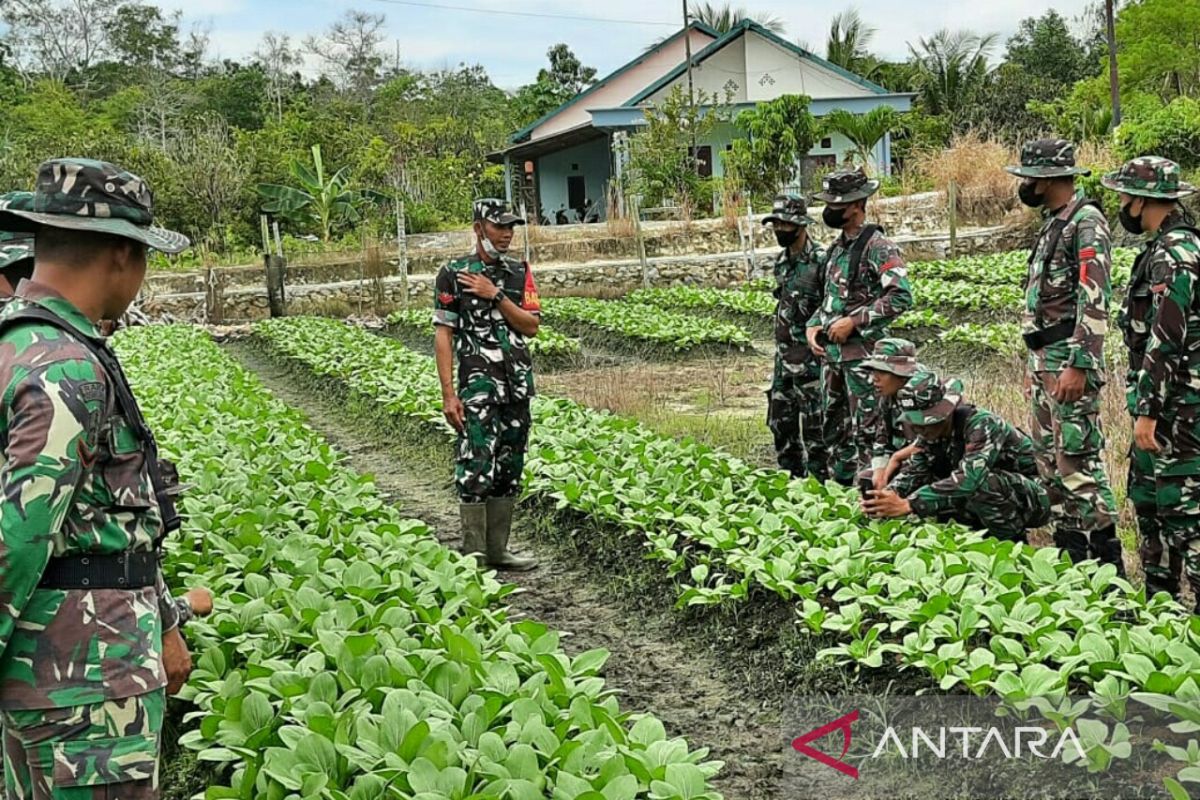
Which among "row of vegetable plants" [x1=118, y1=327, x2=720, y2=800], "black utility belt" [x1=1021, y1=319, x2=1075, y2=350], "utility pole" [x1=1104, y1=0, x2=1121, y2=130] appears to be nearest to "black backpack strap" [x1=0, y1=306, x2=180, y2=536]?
"row of vegetable plants" [x1=118, y1=327, x2=720, y2=800]

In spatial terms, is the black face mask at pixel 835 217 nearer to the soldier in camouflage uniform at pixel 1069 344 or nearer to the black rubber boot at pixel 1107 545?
the soldier in camouflage uniform at pixel 1069 344

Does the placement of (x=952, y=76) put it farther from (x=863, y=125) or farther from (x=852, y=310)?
(x=852, y=310)

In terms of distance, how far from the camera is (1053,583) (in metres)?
4.30

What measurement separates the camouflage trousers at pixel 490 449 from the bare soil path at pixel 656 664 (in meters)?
0.54

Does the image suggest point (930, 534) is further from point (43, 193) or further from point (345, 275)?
point (345, 275)

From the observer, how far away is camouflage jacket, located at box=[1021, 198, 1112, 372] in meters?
5.14

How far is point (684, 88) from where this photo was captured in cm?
3338

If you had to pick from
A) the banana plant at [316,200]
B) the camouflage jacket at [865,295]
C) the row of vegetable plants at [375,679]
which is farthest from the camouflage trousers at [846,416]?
the banana plant at [316,200]

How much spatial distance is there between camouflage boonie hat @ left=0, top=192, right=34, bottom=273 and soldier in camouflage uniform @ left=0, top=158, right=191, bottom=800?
4 cm

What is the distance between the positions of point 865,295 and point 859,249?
26cm

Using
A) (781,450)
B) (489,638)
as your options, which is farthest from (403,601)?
(781,450)

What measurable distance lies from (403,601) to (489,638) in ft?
1.20

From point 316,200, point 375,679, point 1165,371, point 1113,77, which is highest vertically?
point 1113,77

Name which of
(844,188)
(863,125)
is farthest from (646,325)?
(863,125)
